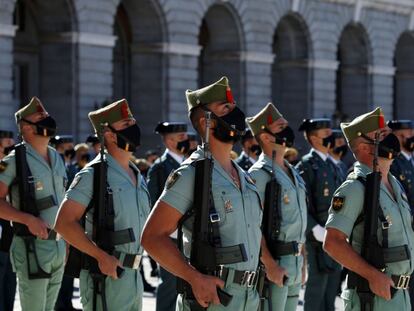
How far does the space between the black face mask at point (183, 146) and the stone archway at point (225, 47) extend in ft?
71.0

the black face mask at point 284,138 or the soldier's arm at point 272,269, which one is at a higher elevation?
the black face mask at point 284,138

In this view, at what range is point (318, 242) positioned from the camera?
11133 mm

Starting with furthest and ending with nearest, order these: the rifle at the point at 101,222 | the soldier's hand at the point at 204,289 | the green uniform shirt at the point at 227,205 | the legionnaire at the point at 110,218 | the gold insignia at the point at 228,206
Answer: the rifle at the point at 101,222 < the legionnaire at the point at 110,218 < the gold insignia at the point at 228,206 < the green uniform shirt at the point at 227,205 < the soldier's hand at the point at 204,289

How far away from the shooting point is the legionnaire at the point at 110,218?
24.3 feet

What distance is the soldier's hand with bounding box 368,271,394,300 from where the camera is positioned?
Answer: 695cm

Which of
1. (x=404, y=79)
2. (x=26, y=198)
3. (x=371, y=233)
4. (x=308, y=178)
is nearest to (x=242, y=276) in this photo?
(x=371, y=233)

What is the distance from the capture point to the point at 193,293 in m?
6.13

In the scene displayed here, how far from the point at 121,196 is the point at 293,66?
95.7ft

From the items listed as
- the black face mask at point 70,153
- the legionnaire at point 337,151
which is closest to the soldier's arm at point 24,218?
the legionnaire at point 337,151

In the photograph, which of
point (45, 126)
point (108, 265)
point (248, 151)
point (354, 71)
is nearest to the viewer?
point (108, 265)

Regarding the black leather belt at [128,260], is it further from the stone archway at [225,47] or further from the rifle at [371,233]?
the stone archway at [225,47]

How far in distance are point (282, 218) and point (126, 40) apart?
23.8 meters

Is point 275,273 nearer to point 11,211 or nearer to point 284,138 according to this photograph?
point 284,138

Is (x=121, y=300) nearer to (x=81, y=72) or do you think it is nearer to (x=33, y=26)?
(x=81, y=72)
